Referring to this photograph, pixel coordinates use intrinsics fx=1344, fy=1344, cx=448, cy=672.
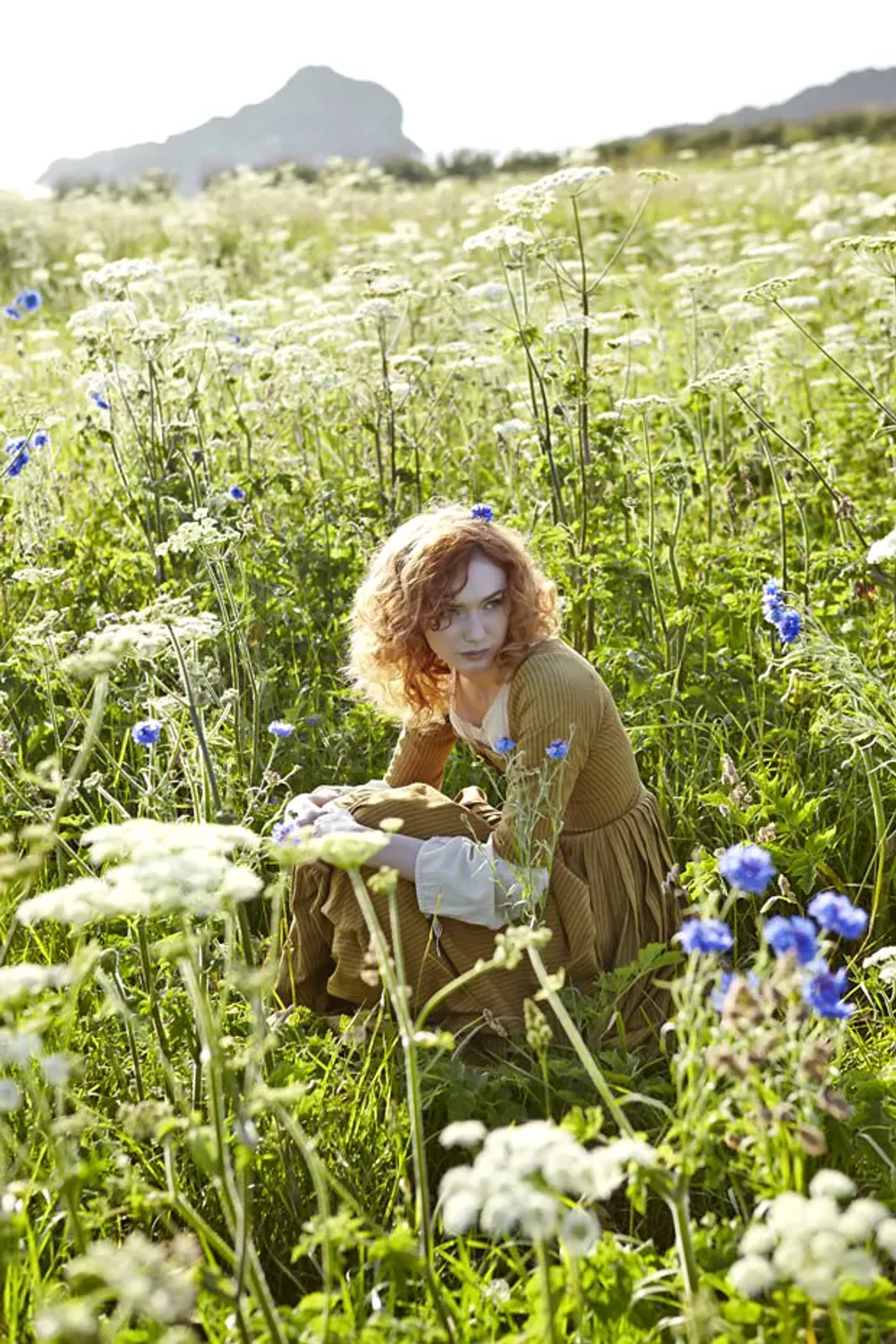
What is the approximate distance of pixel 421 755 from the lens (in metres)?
3.59

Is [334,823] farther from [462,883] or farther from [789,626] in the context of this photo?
[789,626]

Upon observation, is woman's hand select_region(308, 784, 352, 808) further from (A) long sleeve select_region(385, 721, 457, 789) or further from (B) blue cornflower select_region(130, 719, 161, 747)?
(B) blue cornflower select_region(130, 719, 161, 747)

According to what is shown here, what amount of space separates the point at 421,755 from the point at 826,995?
6.72 ft

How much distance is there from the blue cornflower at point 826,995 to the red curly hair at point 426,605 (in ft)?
5.25

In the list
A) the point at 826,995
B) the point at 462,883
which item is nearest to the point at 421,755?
the point at 462,883

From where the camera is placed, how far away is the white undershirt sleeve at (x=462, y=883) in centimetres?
296

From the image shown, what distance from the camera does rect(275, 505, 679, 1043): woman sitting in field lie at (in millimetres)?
3010

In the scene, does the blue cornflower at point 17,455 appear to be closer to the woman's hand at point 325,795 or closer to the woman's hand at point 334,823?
the woman's hand at point 325,795

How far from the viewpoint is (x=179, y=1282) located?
1.30 m

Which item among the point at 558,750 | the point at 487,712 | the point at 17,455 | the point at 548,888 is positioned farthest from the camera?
the point at 17,455

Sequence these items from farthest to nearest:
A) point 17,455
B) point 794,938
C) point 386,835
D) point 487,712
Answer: point 17,455, point 487,712, point 386,835, point 794,938

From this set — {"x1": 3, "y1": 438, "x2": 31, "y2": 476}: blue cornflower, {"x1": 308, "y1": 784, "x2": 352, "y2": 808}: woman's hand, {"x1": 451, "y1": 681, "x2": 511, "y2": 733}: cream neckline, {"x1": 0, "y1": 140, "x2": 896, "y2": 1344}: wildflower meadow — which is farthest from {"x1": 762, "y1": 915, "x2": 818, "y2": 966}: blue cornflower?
{"x1": 3, "y1": 438, "x2": 31, "y2": 476}: blue cornflower

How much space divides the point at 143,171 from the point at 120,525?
897 inches

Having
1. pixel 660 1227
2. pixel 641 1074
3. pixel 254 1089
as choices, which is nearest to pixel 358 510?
→ pixel 641 1074
